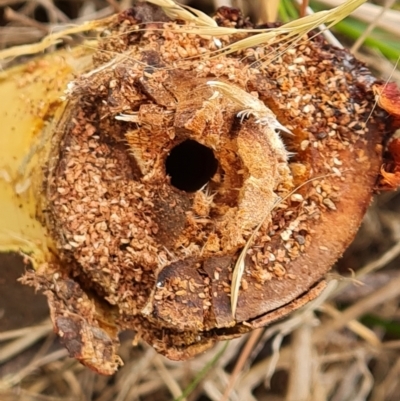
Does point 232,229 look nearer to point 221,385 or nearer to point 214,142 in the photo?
point 214,142

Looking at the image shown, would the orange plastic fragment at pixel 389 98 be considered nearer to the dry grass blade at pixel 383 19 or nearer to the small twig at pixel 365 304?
the dry grass blade at pixel 383 19

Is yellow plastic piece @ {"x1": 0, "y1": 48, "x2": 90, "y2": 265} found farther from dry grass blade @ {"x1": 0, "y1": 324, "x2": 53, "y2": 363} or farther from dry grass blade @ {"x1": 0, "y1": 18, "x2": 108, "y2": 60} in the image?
dry grass blade @ {"x1": 0, "y1": 324, "x2": 53, "y2": 363}

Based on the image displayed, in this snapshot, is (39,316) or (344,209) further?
(39,316)

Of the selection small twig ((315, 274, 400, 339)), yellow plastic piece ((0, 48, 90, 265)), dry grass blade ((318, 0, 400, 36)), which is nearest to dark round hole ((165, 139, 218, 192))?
yellow plastic piece ((0, 48, 90, 265))

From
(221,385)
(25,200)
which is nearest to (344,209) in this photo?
(25,200)

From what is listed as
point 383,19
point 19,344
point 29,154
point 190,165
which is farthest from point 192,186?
point 19,344

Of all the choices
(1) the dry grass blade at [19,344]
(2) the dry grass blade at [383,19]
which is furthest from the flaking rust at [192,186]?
(1) the dry grass blade at [19,344]

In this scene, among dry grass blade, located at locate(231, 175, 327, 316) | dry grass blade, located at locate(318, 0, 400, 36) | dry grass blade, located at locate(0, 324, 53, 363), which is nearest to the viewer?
dry grass blade, located at locate(231, 175, 327, 316)
